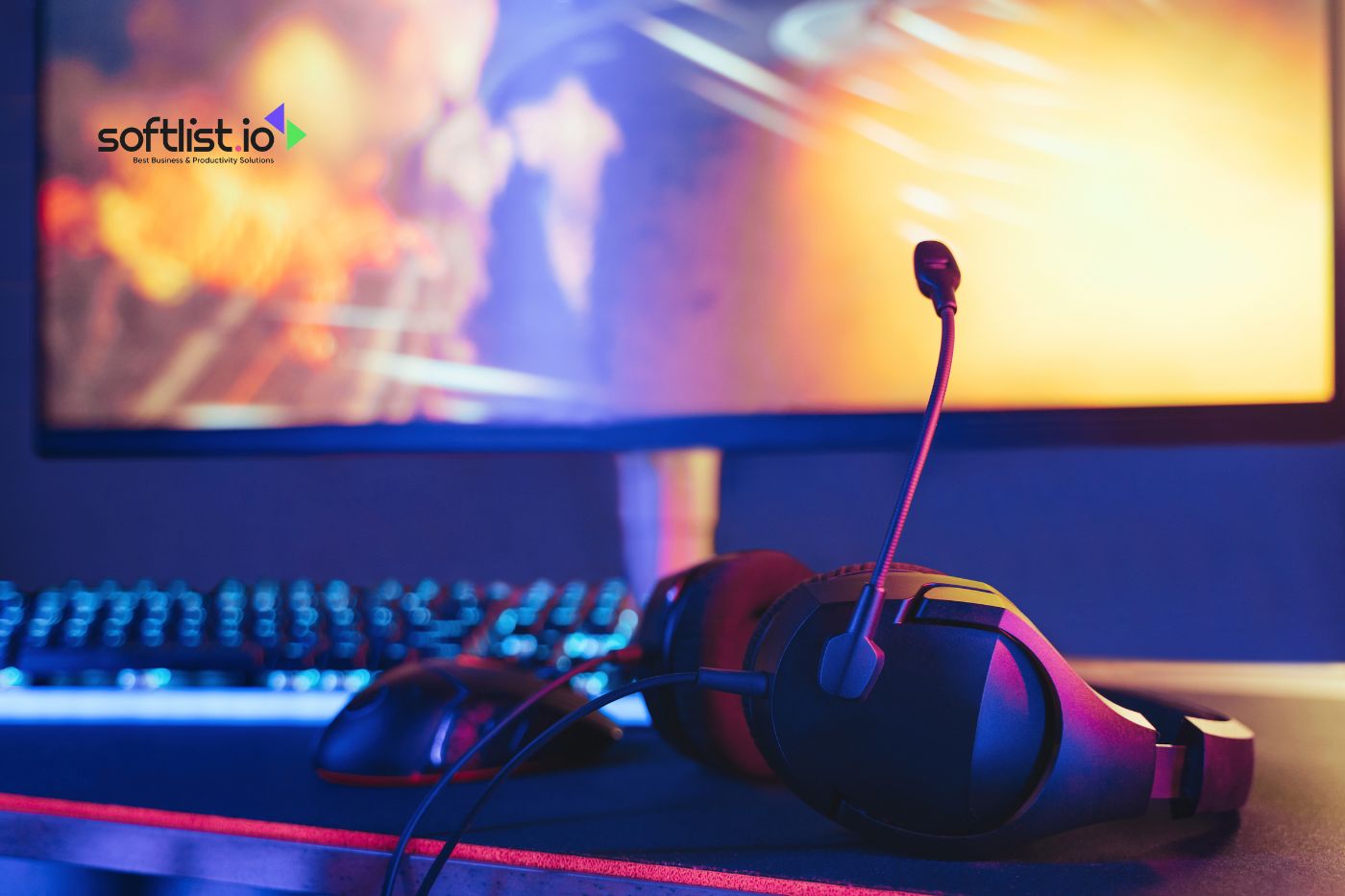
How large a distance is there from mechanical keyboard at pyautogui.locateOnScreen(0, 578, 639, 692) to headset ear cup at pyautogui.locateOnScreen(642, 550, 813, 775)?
13 cm

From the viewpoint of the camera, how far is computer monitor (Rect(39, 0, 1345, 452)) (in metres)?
0.62

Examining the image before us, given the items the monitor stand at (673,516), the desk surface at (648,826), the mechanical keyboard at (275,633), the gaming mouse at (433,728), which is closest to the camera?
the desk surface at (648,826)

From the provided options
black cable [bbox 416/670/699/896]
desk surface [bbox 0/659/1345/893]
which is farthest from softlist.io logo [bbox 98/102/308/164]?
black cable [bbox 416/670/699/896]

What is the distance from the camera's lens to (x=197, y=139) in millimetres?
765

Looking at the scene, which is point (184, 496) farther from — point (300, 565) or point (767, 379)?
point (767, 379)

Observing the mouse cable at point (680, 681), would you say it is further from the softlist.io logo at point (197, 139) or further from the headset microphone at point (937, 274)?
the softlist.io logo at point (197, 139)

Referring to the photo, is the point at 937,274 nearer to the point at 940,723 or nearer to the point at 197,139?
the point at 940,723

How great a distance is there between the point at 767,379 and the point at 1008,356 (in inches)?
6.3

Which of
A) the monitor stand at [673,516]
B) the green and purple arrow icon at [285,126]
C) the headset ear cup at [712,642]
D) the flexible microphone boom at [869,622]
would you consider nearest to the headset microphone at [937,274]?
the flexible microphone boom at [869,622]

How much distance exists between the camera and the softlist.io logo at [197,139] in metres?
0.75

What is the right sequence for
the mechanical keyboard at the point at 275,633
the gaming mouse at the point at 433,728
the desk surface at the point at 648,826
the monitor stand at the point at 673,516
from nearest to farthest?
the desk surface at the point at 648,826 < the gaming mouse at the point at 433,728 < the mechanical keyboard at the point at 275,633 < the monitor stand at the point at 673,516

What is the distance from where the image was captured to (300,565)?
95cm

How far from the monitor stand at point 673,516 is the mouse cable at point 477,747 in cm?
24

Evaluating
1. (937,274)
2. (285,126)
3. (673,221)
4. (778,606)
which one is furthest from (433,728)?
(285,126)
